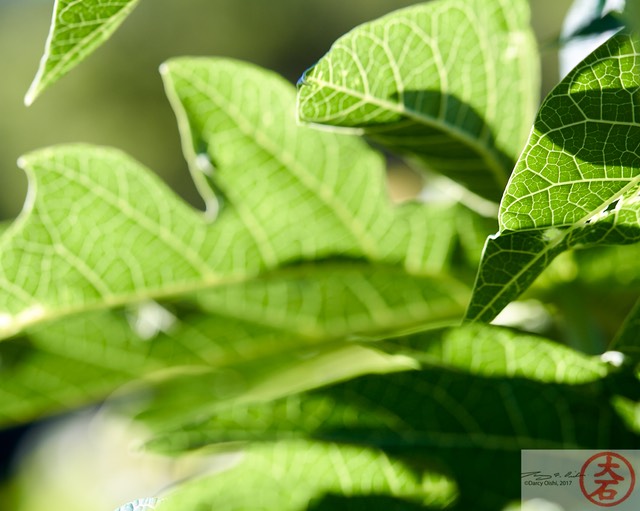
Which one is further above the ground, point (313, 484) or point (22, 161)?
point (22, 161)

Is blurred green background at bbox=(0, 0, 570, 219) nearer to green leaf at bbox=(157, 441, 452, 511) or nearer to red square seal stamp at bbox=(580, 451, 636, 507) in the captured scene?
green leaf at bbox=(157, 441, 452, 511)

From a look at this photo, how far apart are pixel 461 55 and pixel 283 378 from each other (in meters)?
0.50

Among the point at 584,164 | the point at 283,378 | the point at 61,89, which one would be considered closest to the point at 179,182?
the point at 61,89

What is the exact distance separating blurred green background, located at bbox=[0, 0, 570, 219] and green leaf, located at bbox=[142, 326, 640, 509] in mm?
6839

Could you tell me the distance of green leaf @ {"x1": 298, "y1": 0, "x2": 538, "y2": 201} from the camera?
0.48 meters

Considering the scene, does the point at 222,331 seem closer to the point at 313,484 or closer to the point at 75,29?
the point at 313,484

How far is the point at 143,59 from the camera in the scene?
8.00m

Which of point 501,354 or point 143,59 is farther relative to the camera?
point 143,59

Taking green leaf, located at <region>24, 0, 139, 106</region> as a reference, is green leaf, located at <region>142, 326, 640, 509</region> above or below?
below

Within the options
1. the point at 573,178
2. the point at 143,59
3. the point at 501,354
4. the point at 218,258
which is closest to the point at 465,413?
the point at 501,354

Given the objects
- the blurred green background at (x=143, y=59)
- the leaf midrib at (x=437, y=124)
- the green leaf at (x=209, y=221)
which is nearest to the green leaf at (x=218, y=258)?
the green leaf at (x=209, y=221)

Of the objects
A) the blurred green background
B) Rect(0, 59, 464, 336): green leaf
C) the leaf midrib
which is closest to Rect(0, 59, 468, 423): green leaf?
Rect(0, 59, 464, 336): green leaf

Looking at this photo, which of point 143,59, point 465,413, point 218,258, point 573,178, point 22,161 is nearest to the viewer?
point 573,178

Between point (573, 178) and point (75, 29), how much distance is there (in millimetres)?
269
